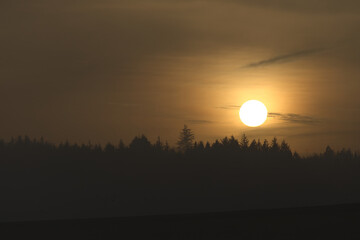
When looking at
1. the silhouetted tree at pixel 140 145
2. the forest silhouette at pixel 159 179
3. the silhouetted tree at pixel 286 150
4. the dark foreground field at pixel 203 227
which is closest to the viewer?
the dark foreground field at pixel 203 227

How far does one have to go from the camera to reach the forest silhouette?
61438 millimetres

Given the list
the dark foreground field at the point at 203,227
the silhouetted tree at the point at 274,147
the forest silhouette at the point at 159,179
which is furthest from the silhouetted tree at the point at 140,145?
the dark foreground field at the point at 203,227

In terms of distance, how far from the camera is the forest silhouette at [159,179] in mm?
61438

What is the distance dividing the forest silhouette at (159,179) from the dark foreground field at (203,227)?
46.2 meters

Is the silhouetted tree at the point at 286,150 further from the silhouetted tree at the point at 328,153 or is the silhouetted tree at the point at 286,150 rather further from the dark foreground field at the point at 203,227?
the dark foreground field at the point at 203,227

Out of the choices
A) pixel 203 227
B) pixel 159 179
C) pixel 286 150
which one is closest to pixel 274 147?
pixel 286 150

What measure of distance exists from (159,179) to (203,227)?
52.4m

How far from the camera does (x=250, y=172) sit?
66.9 m

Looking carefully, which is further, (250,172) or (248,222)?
(250,172)

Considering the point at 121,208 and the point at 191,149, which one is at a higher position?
the point at 191,149

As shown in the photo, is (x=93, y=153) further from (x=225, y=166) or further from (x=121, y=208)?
(x=225, y=166)

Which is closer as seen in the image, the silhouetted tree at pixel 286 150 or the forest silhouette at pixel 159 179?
the forest silhouette at pixel 159 179

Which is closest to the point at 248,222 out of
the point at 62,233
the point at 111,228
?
the point at 111,228

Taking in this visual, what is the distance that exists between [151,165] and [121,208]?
7038 millimetres
